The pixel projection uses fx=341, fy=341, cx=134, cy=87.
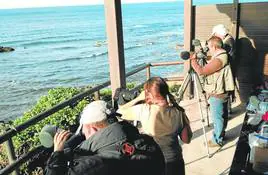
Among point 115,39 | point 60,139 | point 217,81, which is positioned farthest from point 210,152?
point 60,139

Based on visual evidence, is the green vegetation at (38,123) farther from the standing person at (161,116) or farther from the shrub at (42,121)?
the standing person at (161,116)

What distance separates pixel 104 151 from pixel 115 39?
1.81 m

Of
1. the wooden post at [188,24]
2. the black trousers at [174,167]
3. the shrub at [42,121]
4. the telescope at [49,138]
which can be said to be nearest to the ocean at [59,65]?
the shrub at [42,121]

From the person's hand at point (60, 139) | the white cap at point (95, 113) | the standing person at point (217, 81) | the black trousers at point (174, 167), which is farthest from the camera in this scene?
the standing person at point (217, 81)

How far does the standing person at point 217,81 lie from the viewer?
4.07m

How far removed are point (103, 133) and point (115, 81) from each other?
1756mm

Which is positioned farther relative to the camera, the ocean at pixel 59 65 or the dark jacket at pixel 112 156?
the ocean at pixel 59 65

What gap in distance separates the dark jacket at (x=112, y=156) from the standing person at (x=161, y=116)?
700 mm

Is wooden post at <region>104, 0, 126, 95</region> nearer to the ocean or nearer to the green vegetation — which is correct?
the green vegetation

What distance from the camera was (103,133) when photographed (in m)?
1.76

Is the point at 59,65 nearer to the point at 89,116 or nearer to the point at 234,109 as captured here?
the point at 234,109

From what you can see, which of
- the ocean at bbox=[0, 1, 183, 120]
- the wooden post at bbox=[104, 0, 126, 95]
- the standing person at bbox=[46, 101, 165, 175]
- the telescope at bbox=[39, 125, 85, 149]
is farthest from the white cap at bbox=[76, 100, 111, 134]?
the ocean at bbox=[0, 1, 183, 120]

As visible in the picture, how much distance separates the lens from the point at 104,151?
1.70 meters

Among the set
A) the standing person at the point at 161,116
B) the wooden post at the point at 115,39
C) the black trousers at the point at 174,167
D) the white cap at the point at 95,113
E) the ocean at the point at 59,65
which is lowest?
the ocean at the point at 59,65
